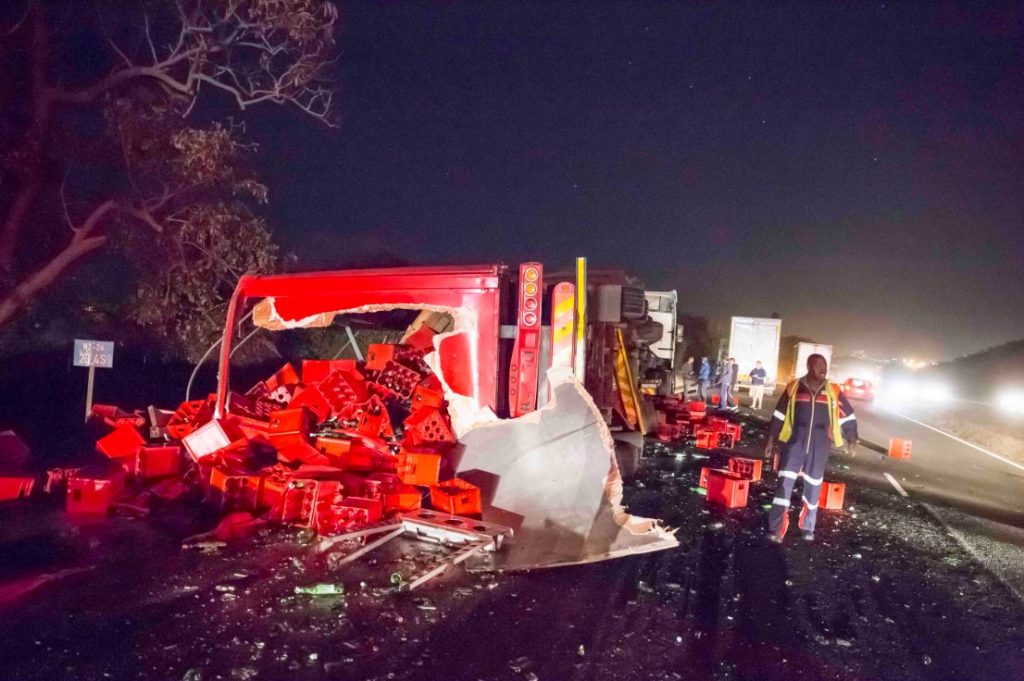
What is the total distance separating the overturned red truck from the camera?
5824mm

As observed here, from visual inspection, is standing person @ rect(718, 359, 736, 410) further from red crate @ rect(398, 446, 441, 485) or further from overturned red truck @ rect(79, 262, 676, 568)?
red crate @ rect(398, 446, 441, 485)

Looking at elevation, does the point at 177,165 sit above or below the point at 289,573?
above

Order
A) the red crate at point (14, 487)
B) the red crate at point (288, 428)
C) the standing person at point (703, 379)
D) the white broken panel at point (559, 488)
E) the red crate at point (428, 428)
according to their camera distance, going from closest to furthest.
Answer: the white broken panel at point (559, 488)
the red crate at point (14, 487)
the red crate at point (428, 428)
the red crate at point (288, 428)
the standing person at point (703, 379)

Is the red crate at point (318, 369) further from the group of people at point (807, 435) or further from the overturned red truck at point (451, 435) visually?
the group of people at point (807, 435)

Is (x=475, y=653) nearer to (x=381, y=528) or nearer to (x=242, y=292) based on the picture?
(x=381, y=528)

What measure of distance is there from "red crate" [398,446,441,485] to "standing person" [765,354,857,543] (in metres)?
3.31

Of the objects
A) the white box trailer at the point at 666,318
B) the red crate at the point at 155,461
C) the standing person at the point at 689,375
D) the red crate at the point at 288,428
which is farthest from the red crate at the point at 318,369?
the standing person at the point at 689,375

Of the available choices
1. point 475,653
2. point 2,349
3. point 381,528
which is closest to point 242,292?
point 381,528

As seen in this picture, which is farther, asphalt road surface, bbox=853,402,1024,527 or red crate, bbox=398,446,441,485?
asphalt road surface, bbox=853,402,1024,527

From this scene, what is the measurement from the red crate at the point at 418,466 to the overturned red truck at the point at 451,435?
1 centimetres

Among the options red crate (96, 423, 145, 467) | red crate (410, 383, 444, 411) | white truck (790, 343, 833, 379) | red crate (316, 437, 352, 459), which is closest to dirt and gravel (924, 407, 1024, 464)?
white truck (790, 343, 833, 379)

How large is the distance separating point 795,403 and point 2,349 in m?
14.7

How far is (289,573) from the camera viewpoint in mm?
5035

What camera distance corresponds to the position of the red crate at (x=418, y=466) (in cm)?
640
